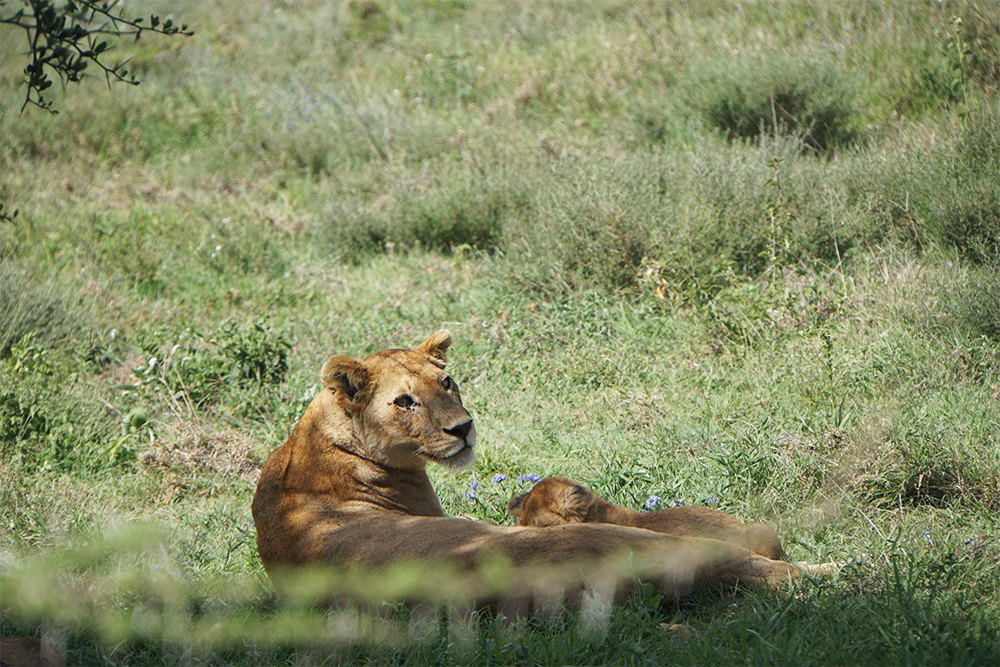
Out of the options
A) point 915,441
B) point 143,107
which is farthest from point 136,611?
point 143,107

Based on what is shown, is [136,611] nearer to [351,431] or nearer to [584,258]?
[351,431]

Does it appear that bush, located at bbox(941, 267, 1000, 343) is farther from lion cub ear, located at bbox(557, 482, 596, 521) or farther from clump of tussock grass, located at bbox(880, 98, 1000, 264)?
lion cub ear, located at bbox(557, 482, 596, 521)

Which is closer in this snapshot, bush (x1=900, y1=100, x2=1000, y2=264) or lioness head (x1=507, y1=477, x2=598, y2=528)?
lioness head (x1=507, y1=477, x2=598, y2=528)

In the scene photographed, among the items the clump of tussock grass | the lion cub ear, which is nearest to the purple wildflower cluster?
the lion cub ear

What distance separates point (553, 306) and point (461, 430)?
10.1 ft

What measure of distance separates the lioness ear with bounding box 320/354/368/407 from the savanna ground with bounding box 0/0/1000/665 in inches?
35.8

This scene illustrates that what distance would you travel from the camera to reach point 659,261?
6.86m

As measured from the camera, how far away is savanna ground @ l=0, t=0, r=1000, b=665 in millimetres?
3453

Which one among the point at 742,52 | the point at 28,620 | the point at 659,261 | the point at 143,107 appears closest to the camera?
the point at 28,620

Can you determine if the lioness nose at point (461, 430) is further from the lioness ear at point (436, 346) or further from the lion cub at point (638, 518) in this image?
the lioness ear at point (436, 346)

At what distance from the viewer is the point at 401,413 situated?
3943 mm

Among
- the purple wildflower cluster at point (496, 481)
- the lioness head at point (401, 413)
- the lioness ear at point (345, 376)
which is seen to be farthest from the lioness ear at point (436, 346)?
the purple wildflower cluster at point (496, 481)

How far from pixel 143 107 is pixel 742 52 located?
743cm

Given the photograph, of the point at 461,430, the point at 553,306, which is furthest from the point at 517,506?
the point at 553,306
